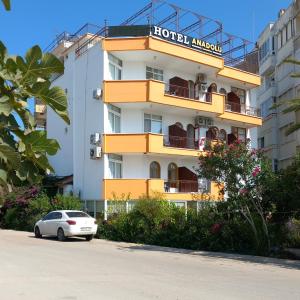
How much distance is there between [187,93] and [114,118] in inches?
263

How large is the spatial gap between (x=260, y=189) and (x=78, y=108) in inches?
804

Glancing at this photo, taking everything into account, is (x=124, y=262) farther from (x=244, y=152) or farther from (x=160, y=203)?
(x=160, y=203)

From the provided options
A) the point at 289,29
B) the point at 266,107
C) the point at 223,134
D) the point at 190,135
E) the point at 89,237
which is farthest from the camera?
the point at 266,107

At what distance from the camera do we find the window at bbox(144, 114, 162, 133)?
123 feet

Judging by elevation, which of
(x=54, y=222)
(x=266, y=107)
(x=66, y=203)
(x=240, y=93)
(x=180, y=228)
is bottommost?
(x=180, y=228)

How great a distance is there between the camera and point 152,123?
37781mm

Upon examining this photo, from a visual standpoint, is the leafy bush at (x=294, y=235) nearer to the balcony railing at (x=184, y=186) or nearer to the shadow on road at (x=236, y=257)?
the shadow on road at (x=236, y=257)

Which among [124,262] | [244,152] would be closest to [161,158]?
[244,152]

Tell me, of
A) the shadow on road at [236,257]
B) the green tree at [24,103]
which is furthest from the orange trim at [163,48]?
the green tree at [24,103]

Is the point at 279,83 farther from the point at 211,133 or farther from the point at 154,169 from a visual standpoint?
the point at 154,169

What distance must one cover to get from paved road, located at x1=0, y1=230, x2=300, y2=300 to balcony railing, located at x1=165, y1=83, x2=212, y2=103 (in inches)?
759

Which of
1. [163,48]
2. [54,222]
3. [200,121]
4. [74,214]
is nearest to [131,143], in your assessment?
[163,48]

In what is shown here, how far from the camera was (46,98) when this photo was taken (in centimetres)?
248

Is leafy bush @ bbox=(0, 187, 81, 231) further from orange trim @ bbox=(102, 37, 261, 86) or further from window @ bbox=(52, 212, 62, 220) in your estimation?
orange trim @ bbox=(102, 37, 261, 86)
